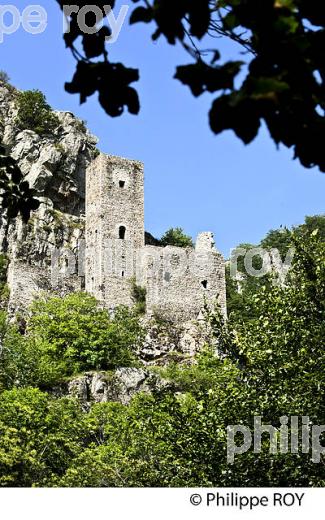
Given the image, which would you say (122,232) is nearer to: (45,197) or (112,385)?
(45,197)

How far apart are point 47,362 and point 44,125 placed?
24.6 metres

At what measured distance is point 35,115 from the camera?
2197 inches

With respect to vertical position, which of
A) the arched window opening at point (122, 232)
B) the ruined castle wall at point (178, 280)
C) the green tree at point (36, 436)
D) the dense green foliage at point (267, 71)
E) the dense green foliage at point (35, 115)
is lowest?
the green tree at point (36, 436)

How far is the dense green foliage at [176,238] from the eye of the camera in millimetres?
56375

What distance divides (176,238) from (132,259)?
14.1m

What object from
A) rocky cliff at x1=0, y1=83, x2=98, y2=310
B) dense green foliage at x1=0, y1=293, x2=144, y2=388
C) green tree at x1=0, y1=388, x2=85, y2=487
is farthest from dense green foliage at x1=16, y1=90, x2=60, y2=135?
green tree at x1=0, y1=388, x2=85, y2=487

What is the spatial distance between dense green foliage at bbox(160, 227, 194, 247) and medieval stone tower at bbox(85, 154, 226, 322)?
10.3 m

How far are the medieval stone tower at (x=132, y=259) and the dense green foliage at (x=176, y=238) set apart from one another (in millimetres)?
10255

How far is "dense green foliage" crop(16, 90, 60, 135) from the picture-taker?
181 ft

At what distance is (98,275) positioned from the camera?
42250 millimetres

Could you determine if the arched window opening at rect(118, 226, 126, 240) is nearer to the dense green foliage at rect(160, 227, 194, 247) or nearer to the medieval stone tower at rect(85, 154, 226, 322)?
the medieval stone tower at rect(85, 154, 226, 322)

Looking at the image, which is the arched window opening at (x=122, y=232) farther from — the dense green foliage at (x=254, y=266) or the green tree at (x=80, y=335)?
the dense green foliage at (x=254, y=266)

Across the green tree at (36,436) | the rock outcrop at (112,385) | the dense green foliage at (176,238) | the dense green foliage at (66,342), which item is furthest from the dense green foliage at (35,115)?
the green tree at (36,436)
